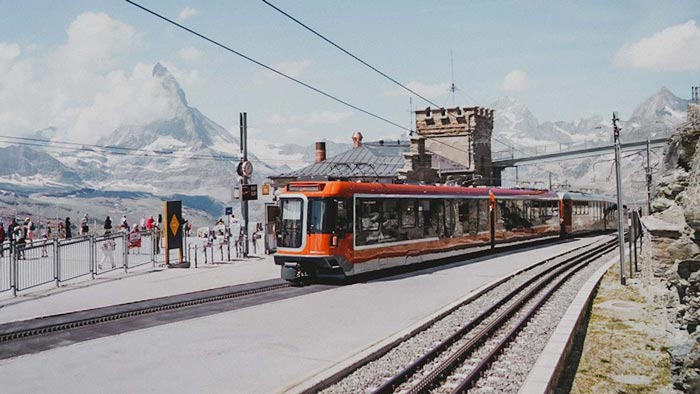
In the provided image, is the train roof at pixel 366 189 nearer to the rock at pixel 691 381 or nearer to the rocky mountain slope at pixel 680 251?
the rocky mountain slope at pixel 680 251

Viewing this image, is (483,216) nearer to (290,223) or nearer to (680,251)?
(290,223)

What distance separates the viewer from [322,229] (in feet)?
63.4

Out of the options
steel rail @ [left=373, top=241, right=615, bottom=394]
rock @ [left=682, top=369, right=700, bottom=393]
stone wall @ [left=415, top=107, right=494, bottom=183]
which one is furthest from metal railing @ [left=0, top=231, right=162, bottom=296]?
stone wall @ [left=415, top=107, right=494, bottom=183]

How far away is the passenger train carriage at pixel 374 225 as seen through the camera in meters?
19.5

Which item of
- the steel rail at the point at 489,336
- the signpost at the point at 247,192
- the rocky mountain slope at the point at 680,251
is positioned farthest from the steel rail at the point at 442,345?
the signpost at the point at 247,192

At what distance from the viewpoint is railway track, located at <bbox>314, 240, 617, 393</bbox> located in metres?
9.63

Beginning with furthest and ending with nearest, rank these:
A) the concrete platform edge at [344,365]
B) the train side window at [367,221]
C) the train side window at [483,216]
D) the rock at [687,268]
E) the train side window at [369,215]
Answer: the train side window at [483,216]
the train side window at [369,215]
the train side window at [367,221]
the rock at [687,268]
the concrete platform edge at [344,365]

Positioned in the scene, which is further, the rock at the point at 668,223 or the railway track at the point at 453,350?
the rock at the point at 668,223

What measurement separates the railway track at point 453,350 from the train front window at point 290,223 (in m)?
5.47

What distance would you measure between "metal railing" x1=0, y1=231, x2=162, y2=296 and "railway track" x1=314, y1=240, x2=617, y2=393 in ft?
35.7

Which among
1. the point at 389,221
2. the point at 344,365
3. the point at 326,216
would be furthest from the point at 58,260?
the point at 344,365

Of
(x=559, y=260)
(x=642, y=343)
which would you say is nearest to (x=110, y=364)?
(x=642, y=343)

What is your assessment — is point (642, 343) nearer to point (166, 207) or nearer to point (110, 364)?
point (110, 364)

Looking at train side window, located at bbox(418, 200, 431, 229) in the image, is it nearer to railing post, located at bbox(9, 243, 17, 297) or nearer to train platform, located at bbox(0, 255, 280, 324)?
train platform, located at bbox(0, 255, 280, 324)
